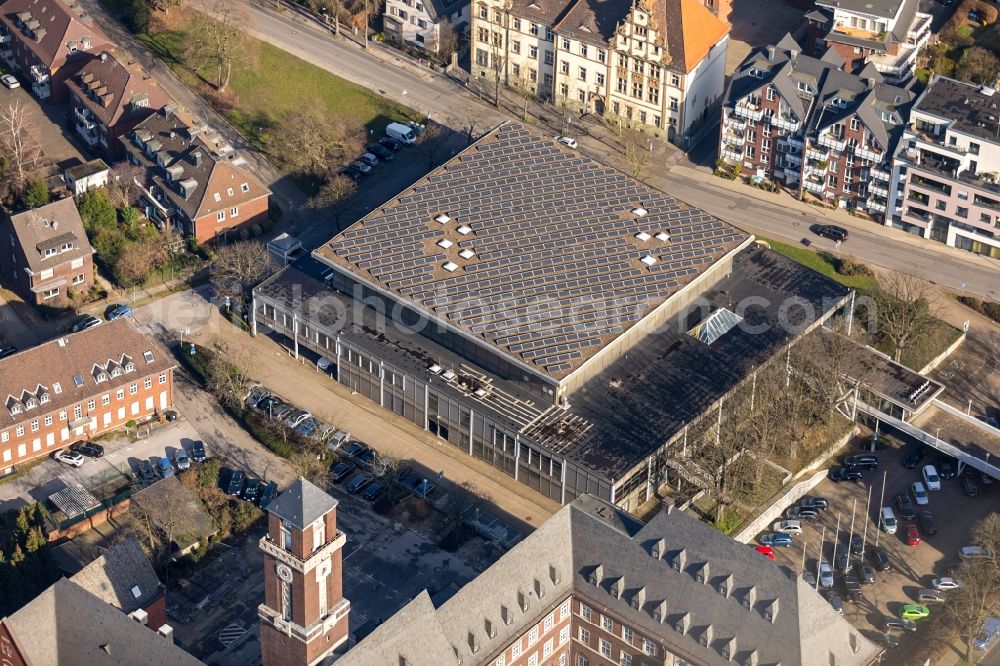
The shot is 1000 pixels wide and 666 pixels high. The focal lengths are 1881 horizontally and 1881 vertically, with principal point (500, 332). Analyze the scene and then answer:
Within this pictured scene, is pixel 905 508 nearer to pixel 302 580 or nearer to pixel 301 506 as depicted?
pixel 302 580

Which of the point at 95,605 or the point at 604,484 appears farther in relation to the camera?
the point at 604,484

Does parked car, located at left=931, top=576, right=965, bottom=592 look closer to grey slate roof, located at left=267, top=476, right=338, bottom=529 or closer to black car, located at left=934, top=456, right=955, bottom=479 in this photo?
black car, located at left=934, top=456, right=955, bottom=479

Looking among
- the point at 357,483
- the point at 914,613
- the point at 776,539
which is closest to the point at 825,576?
the point at 776,539

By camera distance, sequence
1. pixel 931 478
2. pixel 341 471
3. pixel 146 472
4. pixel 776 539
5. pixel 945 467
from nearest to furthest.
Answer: pixel 776 539 → pixel 146 472 → pixel 341 471 → pixel 931 478 → pixel 945 467

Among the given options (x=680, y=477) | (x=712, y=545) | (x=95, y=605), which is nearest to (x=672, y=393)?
(x=680, y=477)

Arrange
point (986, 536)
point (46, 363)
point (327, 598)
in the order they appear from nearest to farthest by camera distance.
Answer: point (327, 598) < point (986, 536) < point (46, 363)

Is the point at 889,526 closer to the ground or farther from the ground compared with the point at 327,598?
closer to the ground

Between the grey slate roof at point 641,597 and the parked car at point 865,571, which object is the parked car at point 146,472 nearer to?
the grey slate roof at point 641,597

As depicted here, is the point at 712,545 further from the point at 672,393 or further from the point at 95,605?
the point at 95,605
